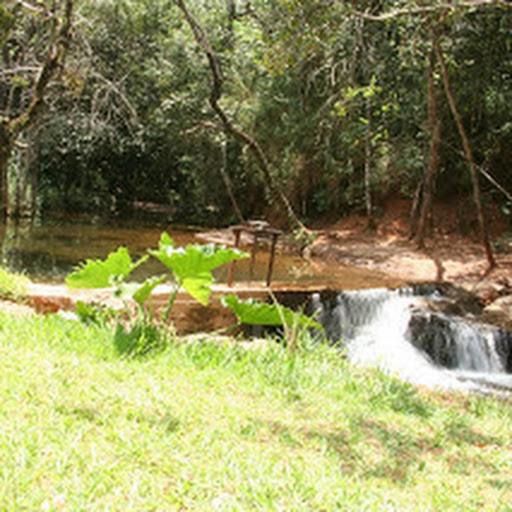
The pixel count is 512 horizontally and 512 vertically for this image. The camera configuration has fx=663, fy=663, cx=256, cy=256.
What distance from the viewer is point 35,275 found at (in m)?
11.6

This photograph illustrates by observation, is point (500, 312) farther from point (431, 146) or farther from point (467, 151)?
point (431, 146)

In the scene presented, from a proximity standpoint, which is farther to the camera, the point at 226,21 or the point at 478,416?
the point at 226,21

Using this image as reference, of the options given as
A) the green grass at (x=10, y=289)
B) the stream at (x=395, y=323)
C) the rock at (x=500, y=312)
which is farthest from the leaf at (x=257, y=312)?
the rock at (x=500, y=312)

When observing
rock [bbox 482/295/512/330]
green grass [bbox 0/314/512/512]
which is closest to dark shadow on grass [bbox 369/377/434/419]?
green grass [bbox 0/314/512/512]

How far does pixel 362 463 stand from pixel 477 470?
74 centimetres

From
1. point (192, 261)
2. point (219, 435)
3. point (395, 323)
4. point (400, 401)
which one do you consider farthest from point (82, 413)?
point (395, 323)

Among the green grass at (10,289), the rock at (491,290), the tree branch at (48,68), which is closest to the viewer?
the tree branch at (48,68)

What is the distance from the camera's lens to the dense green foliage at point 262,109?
1574 centimetres

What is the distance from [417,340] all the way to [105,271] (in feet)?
21.0

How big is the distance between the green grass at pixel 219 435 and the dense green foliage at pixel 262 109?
647cm

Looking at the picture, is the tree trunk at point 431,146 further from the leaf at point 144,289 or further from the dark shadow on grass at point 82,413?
the dark shadow on grass at point 82,413

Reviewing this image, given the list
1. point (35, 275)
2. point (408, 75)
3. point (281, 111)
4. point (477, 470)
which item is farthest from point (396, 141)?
point (477, 470)

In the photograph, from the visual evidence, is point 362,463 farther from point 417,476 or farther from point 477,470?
point 477,470

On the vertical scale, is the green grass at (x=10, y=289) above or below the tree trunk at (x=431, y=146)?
below
